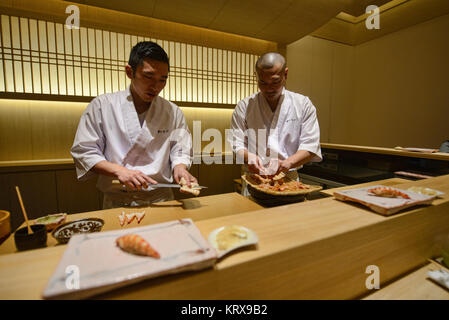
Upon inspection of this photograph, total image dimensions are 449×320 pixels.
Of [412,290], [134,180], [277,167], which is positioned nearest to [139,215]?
[134,180]

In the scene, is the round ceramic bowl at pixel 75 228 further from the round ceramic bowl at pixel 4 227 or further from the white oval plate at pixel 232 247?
the white oval plate at pixel 232 247

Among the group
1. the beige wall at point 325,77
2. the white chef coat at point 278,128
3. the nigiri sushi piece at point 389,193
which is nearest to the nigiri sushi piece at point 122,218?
the white chef coat at point 278,128

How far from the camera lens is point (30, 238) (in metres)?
1.09

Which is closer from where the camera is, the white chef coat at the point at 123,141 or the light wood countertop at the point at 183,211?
the light wood countertop at the point at 183,211

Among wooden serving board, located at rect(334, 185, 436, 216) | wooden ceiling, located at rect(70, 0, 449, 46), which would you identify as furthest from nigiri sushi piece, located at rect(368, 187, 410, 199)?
wooden ceiling, located at rect(70, 0, 449, 46)

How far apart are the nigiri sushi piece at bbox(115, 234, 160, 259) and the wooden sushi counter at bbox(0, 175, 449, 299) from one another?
0.23 feet

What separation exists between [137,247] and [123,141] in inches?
57.5

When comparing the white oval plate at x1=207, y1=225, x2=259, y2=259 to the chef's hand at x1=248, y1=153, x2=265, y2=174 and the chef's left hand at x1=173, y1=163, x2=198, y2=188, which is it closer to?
the chef's left hand at x1=173, y1=163, x2=198, y2=188

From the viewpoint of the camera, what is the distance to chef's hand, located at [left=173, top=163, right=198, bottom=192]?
5.92ft

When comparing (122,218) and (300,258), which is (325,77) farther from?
(300,258)

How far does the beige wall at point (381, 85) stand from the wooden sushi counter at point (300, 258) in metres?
4.73

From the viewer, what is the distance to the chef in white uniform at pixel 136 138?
5.71ft
